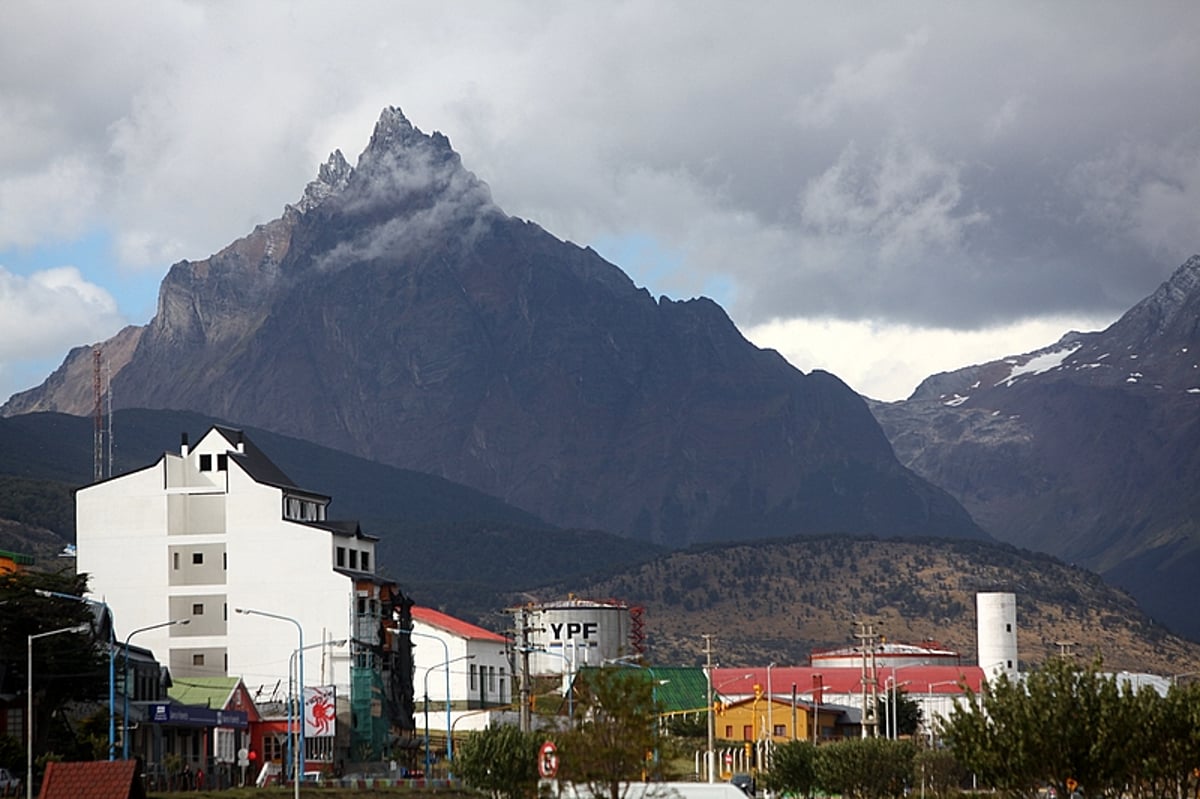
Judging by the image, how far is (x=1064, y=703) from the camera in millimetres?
62844

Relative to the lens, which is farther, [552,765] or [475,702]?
[475,702]

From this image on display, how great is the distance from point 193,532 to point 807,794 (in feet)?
185

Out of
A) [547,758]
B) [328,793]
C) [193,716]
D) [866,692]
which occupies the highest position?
[193,716]

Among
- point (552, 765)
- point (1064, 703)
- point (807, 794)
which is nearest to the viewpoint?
point (1064, 703)

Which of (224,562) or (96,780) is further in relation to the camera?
(224,562)

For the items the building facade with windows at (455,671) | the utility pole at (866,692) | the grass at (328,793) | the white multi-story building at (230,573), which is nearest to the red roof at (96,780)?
the grass at (328,793)

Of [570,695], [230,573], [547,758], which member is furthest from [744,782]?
[230,573]

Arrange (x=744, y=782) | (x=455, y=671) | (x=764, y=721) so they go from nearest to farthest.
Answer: (x=744, y=782), (x=764, y=721), (x=455, y=671)

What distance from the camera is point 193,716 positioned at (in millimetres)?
114812

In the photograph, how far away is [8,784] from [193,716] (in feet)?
83.2

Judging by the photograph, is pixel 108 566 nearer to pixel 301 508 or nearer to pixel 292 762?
pixel 301 508

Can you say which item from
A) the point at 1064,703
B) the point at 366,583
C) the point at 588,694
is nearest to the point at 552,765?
the point at 588,694

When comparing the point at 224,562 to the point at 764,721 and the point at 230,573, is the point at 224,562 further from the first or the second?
the point at 764,721

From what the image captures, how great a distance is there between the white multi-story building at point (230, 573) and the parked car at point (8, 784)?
45.2 m
